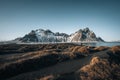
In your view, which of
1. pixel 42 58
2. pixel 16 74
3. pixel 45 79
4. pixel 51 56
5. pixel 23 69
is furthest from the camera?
pixel 51 56

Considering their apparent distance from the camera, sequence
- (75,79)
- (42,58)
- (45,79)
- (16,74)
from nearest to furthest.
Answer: (45,79) → (75,79) → (16,74) → (42,58)

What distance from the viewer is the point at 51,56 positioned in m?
25.1

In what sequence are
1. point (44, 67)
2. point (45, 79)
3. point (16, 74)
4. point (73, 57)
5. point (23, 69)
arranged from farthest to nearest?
point (73, 57), point (44, 67), point (23, 69), point (16, 74), point (45, 79)

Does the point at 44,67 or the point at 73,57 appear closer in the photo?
the point at 44,67

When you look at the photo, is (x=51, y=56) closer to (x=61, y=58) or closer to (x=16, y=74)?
(x=61, y=58)

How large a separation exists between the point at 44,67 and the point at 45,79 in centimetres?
637

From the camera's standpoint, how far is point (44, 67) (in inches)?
Result: 806

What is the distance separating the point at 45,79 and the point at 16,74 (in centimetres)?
464

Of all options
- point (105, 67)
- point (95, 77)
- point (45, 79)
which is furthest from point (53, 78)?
point (105, 67)

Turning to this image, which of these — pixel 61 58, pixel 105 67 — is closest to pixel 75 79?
pixel 105 67

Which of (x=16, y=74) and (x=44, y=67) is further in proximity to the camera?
(x=44, y=67)

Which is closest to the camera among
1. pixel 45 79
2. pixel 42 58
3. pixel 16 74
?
pixel 45 79

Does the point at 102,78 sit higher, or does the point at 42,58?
the point at 42,58

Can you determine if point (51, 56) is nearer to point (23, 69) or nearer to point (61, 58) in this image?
point (61, 58)
